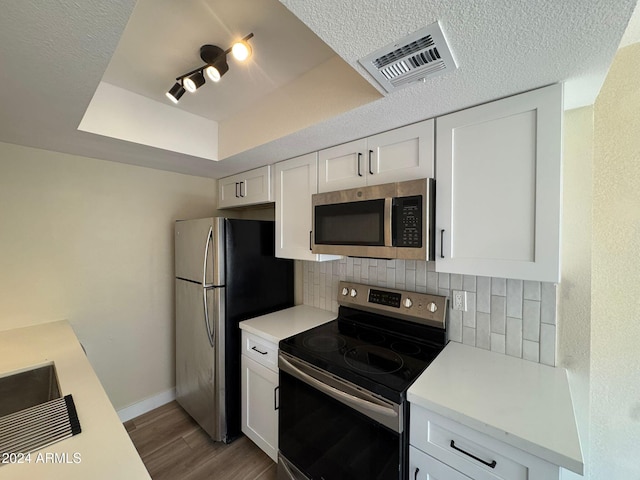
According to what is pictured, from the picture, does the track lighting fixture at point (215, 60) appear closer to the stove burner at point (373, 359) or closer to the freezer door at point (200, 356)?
the freezer door at point (200, 356)

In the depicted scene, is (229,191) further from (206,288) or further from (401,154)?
(401,154)

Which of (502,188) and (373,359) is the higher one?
(502,188)

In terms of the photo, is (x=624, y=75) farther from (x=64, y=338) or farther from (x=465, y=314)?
(x=64, y=338)

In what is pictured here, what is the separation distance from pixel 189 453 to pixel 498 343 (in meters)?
2.26

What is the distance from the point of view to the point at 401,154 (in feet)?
4.71

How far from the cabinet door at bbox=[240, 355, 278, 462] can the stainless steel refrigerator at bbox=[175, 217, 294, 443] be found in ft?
0.40

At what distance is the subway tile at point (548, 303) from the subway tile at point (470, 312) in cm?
30

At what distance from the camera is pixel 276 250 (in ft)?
6.97

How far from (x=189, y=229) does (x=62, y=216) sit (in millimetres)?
918

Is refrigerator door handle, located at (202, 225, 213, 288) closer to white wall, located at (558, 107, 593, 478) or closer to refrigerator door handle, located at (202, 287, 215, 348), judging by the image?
refrigerator door handle, located at (202, 287, 215, 348)

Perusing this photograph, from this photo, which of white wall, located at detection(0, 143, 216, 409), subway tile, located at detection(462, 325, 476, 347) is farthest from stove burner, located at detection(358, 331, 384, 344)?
white wall, located at detection(0, 143, 216, 409)

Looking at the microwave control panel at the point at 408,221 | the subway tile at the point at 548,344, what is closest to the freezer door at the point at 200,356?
the microwave control panel at the point at 408,221

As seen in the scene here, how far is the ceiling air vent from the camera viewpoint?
2.68 ft

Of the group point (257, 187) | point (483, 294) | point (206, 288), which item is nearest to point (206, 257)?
point (206, 288)
